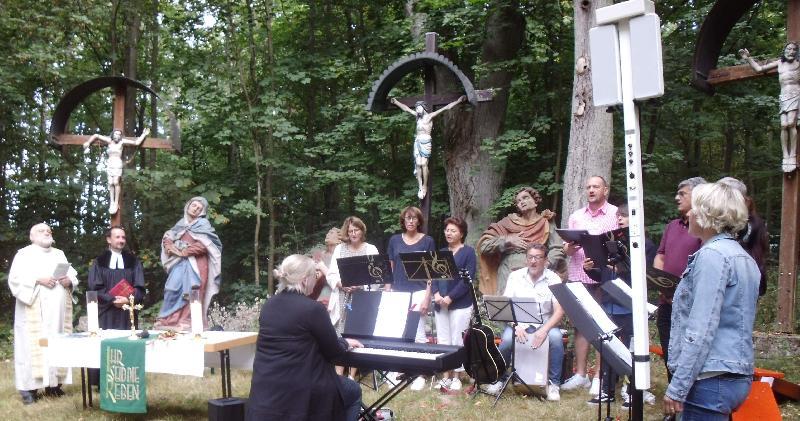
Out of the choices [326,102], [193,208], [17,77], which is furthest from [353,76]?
[193,208]

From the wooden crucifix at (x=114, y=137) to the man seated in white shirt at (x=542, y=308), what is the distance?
4.92 m

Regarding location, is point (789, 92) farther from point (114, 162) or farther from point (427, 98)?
point (114, 162)

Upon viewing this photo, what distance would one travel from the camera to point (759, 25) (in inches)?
437

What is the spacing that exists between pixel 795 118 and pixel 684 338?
17.3 feet

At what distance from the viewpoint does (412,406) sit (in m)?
5.93

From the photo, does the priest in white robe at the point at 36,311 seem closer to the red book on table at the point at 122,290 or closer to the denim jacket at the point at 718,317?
the red book on table at the point at 122,290

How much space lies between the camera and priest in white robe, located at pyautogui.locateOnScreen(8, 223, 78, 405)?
22.0ft

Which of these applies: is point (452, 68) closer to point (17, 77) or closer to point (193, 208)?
point (193, 208)

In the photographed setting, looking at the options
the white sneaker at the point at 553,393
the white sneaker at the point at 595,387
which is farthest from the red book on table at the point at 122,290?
the white sneaker at the point at 595,387

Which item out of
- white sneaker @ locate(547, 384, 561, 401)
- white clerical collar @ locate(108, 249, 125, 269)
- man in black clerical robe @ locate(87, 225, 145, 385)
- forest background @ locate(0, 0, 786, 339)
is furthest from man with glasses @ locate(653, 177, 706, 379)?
forest background @ locate(0, 0, 786, 339)

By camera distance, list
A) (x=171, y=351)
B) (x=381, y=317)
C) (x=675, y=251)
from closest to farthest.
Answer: (x=675, y=251) < (x=381, y=317) < (x=171, y=351)

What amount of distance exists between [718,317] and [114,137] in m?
8.03

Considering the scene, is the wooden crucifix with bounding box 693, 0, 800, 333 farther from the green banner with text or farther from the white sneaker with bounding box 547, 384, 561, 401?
the green banner with text

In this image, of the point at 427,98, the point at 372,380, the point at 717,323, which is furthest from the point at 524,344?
the point at 717,323
